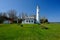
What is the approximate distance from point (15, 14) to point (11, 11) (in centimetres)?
448

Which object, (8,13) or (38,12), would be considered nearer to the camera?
(38,12)

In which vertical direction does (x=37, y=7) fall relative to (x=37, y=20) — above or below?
above

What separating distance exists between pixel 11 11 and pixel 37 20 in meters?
29.7

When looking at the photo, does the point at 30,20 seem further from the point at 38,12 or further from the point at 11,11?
Answer: the point at 11,11

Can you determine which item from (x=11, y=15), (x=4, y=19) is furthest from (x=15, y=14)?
(x=4, y=19)

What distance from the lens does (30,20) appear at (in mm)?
66938

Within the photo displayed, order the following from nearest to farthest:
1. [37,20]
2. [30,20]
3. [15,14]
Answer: [30,20]
[37,20]
[15,14]

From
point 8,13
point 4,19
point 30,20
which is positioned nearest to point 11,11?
point 8,13

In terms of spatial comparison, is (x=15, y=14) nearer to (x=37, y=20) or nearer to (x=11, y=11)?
(x=11, y=11)

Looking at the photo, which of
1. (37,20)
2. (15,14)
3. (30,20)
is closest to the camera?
(30,20)

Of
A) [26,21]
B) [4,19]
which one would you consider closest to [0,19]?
[4,19]

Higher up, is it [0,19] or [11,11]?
[11,11]

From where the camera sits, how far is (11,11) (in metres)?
94.4

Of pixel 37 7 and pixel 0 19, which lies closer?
pixel 0 19
